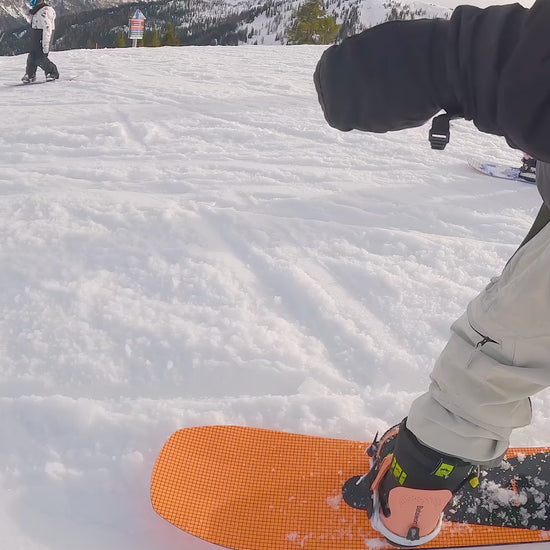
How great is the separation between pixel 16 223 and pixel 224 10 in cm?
12218

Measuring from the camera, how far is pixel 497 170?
11.7 feet

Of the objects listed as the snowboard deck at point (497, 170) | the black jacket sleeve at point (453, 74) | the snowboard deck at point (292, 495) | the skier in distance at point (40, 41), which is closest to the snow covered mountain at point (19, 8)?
the skier in distance at point (40, 41)

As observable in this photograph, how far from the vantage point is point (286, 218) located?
104 inches

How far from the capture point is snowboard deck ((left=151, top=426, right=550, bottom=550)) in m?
1.23

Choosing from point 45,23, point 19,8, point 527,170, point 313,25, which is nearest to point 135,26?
point 45,23

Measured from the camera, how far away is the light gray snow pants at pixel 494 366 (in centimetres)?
89

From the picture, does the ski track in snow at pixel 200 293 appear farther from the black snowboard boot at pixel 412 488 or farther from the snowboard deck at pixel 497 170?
the black snowboard boot at pixel 412 488

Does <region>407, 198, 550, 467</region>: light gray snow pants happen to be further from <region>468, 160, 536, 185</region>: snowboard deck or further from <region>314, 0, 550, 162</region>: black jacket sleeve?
<region>468, 160, 536, 185</region>: snowboard deck

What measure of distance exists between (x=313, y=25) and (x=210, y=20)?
264 ft

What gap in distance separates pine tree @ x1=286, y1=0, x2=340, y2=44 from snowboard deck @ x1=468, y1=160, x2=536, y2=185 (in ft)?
89.2

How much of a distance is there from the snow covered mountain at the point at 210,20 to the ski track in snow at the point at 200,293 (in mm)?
76584

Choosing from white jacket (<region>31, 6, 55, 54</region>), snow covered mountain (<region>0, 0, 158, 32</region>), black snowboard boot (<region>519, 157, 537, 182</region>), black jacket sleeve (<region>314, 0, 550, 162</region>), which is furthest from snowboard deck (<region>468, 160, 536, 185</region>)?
snow covered mountain (<region>0, 0, 158, 32</region>)

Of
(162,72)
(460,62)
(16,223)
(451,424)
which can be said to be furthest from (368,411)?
(162,72)

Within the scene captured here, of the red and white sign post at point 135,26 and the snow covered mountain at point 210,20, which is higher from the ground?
the red and white sign post at point 135,26
